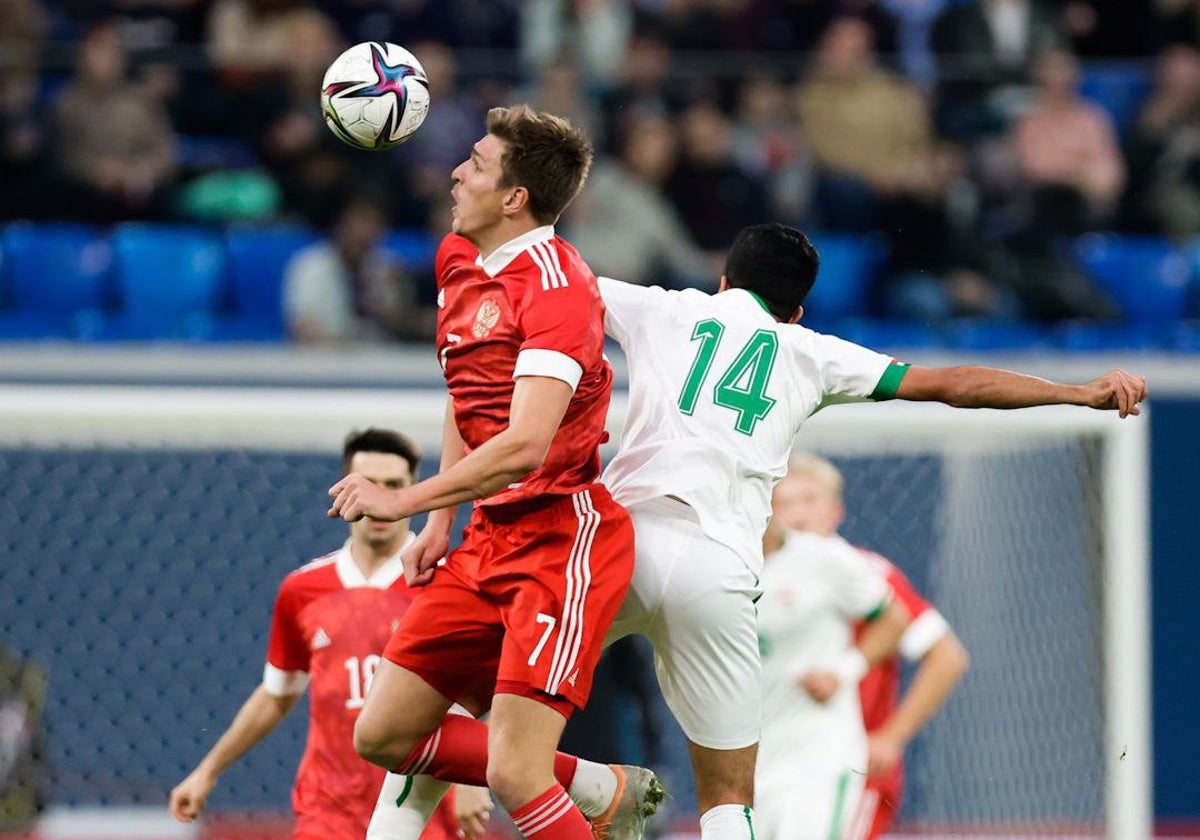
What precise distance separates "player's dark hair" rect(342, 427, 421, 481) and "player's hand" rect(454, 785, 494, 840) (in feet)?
3.44

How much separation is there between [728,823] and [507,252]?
1.51m

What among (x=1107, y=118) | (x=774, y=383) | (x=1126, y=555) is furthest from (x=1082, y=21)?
(x=774, y=383)

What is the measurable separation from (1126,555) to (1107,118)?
4334 millimetres

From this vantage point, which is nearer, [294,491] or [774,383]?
[774,383]

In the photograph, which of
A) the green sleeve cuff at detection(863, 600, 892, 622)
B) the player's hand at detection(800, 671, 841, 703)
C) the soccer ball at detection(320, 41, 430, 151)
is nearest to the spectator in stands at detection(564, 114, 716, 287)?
the green sleeve cuff at detection(863, 600, 892, 622)

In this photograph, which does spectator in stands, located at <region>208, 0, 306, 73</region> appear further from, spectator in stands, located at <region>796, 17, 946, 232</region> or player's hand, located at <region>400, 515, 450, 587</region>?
player's hand, located at <region>400, 515, 450, 587</region>

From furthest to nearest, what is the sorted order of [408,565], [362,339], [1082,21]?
[1082,21] < [362,339] < [408,565]

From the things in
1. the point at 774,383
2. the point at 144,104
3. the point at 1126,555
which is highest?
the point at 144,104

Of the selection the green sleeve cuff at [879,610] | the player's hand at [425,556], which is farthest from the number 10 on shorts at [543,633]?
the green sleeve cuff at [879,610]

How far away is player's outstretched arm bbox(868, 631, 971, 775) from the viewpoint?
21.3ft

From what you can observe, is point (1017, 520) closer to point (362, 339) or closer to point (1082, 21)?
point (362, 339)

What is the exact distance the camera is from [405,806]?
16.4 feet

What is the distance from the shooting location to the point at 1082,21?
11.9 m

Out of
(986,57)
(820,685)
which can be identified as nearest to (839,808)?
(820,685)
